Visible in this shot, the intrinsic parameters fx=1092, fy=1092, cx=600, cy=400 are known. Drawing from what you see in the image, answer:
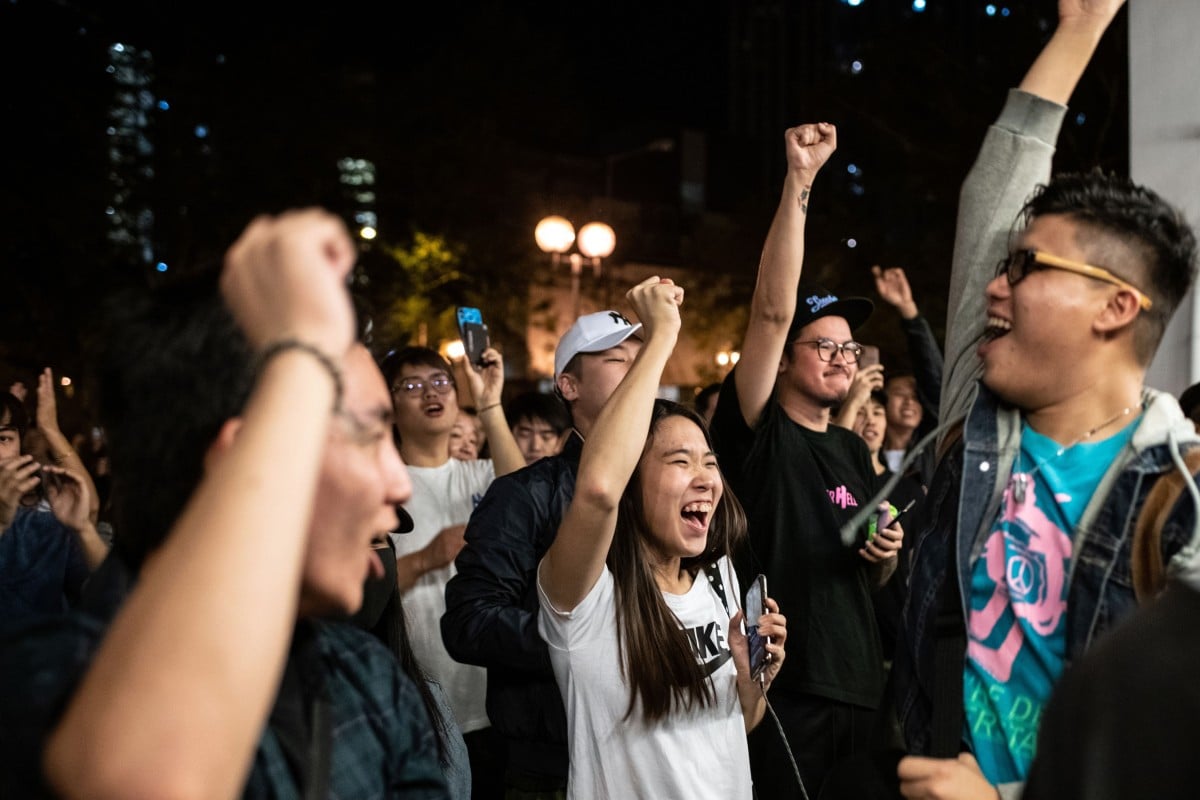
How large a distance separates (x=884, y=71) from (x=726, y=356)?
9636 mm

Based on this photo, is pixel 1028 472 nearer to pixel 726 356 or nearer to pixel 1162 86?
pixel 1162 86

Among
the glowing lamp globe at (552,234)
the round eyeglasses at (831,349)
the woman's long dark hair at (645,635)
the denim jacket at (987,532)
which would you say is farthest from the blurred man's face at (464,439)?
the glowing lamp globe at (552,234)

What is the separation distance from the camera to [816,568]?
408 cm

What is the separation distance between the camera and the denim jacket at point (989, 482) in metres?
1.98

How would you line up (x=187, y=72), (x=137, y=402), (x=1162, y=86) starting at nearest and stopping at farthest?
(x=137, y=402), (x=1162, y=86), (x=187, y=72)

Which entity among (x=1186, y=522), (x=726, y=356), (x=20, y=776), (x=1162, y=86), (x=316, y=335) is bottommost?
(x=726, y=356)

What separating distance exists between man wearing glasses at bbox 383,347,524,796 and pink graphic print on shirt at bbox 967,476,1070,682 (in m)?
3.06

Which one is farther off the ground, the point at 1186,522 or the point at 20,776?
the point at 1186,522

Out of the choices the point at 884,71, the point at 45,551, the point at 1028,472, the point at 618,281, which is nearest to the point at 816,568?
the point at 1028,472

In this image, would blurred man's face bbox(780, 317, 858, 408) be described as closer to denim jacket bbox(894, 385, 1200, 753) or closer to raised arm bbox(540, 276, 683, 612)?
raised arm bbox(540, 276, 683, 612)

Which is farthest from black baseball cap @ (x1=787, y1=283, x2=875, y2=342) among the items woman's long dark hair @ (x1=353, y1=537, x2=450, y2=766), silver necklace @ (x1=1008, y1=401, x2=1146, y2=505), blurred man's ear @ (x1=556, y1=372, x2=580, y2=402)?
silver necklace @ (x1=1008, y1=401, x2=1146, y2=505)

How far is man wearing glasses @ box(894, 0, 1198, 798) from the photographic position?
2004mm

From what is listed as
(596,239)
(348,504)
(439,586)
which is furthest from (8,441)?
(596,239)

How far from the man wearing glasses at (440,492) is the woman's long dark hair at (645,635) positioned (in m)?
1.67
